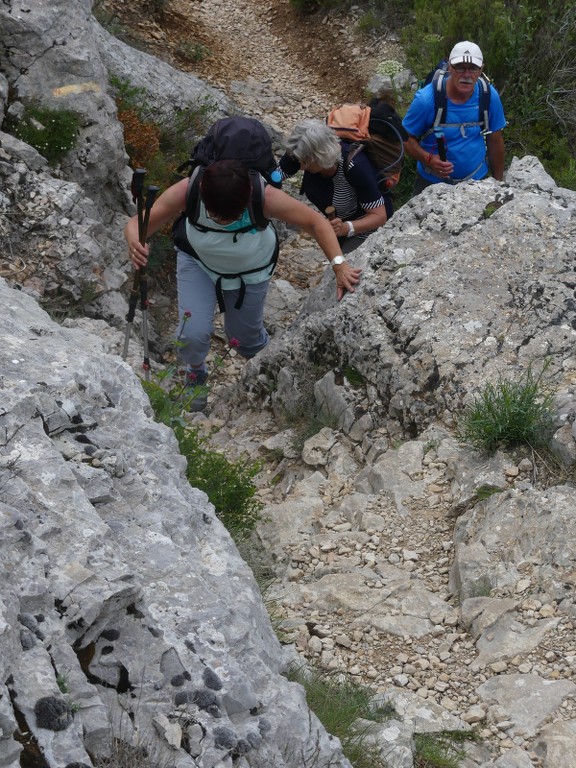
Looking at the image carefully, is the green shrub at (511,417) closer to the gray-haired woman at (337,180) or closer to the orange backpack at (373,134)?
the gray-haired woman at (337,180)

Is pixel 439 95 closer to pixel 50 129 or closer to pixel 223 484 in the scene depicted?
pixel 50 129

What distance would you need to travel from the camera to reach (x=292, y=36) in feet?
45.4

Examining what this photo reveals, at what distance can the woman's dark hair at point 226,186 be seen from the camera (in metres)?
4.91

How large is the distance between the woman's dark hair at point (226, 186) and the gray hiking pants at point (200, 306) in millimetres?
940

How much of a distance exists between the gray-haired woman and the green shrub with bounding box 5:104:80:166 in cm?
249

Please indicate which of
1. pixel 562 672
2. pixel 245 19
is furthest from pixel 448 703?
pixel 245 19

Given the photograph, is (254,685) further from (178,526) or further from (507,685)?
(507,685)

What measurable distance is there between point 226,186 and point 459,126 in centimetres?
268

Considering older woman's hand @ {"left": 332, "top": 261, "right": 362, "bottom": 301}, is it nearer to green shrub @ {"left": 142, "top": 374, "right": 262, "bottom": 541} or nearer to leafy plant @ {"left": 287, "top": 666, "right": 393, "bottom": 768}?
green shrub @ {"left": 142, "top": 374, "right": 262, "bottom": 541}

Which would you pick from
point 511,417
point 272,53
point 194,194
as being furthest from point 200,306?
point 272,53

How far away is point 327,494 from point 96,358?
188 centimetres

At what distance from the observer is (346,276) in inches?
234

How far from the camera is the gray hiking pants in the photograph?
596cm

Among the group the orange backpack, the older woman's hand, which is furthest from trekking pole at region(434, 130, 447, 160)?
the older woman's hand
